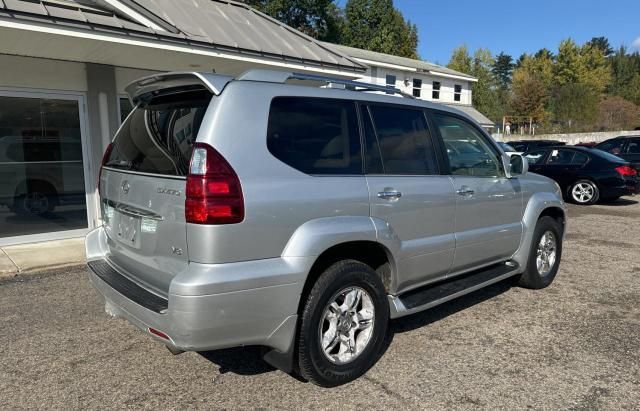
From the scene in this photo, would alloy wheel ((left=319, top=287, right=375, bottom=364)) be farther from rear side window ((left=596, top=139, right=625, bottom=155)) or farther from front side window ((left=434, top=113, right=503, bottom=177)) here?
rear side window ((left=596, top=139, right=625, bottom=155))

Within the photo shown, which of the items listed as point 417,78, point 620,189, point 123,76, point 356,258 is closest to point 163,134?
point 356,258

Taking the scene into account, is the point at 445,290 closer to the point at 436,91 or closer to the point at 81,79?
the point at 81,79

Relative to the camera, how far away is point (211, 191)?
2.54 m

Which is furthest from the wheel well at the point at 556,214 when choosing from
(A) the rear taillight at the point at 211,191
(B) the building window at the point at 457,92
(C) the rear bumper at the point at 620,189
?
(B) the building window at the point at 457,92

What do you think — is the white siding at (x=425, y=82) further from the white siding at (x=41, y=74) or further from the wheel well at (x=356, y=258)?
the wheel well at (x=356, y=258)

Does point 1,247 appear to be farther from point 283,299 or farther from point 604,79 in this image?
point 604,79

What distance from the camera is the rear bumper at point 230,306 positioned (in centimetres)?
250

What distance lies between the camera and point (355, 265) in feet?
10.3

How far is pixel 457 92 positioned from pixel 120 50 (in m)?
30.6

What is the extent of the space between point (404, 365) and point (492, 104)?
180 ft

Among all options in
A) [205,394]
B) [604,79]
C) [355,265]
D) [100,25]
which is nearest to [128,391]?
[205,394]

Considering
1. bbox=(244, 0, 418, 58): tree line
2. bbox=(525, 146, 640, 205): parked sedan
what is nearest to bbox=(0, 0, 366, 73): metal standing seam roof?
bbox=(525, 146, 640, 205): parked sedan

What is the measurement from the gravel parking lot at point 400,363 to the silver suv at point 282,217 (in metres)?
0.36

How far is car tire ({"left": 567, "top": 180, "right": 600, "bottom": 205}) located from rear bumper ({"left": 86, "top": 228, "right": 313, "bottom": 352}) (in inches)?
469
